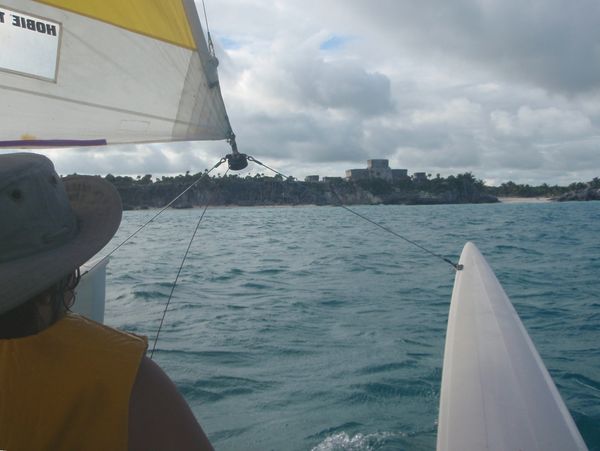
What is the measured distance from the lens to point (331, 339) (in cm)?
532

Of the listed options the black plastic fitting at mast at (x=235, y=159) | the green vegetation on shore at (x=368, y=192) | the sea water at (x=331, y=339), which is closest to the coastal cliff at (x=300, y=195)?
the green vegetation on shore at (x=368, y=192)

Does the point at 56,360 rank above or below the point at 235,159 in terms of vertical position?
below

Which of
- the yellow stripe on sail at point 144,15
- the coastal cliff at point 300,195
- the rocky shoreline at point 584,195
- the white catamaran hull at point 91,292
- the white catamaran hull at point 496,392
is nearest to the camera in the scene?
the white catamaran hull at point 496,392

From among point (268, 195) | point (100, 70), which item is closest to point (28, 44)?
point (100, 70)

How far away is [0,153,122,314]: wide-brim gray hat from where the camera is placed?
92 cm

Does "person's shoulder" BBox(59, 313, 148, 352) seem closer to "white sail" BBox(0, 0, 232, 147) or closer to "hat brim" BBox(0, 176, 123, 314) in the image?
"hat brim" BBox(0, 176, 123, 314)

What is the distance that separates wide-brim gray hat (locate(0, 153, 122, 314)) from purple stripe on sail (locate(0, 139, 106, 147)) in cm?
172

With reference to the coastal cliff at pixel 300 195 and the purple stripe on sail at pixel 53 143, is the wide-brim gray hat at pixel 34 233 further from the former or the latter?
the coastal cliff at pixel 300 195

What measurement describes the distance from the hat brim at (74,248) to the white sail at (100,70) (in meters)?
1.45

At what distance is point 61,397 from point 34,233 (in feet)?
0.93

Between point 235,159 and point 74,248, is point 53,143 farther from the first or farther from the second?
point 74,248

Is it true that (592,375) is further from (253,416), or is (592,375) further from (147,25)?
(147,25)

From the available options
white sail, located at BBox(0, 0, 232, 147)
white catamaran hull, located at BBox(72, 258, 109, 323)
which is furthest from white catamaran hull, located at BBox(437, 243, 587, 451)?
white catamaran hull, located at BBox(72, 258, 109, 323)

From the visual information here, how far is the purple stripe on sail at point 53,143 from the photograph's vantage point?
258 centimetres
